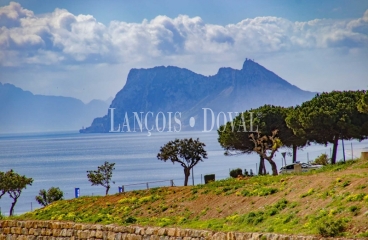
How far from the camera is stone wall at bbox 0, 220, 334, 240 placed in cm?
2471

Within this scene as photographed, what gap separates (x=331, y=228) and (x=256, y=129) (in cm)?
4337

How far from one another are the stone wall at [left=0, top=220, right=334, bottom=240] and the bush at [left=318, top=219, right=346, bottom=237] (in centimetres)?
A: 43

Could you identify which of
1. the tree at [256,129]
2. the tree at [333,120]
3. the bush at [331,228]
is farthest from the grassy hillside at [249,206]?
the tree at [256,129]

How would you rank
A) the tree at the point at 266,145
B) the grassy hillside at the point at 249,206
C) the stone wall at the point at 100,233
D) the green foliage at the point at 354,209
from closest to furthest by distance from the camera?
the green foliage at the point at 354,209 < the grassy hillside at the point at 249,206 < the stone wall at the point at 100,233 < the tree at the point at 266,145

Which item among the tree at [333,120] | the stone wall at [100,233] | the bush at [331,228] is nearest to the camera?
the bush at [331,228]

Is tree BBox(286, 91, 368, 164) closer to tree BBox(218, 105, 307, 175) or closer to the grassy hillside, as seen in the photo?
tree BBox(218, 105, 307, 175)

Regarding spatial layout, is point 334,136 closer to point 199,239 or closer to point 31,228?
point 31,228

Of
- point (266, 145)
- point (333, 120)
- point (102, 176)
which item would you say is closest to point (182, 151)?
point (266, 145)

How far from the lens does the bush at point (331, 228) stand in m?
21.8

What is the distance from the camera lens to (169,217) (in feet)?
105

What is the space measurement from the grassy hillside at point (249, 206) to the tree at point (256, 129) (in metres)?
25.0

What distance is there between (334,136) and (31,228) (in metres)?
36.7

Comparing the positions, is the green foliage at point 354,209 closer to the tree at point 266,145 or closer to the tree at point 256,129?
the tree at point 266,145

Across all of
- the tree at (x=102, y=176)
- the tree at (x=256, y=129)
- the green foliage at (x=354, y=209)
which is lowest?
the green foliage at (x=354, y=209)
